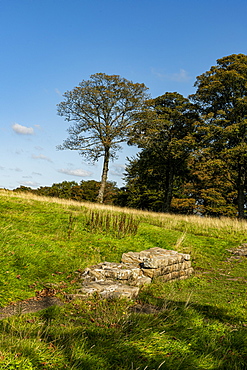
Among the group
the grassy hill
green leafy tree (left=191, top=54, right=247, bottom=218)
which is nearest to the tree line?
green leafy tree (left=191, top=54, right=247, bottom=218)

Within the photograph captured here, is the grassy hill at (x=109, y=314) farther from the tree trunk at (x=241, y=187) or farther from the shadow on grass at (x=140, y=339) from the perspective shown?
the tree trunk at (x=241, y=187)

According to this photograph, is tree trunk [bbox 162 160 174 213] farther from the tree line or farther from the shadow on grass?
the shadow on grass

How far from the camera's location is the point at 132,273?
7.70 metres

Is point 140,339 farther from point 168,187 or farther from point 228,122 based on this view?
point 168,187

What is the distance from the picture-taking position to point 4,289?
5.68m

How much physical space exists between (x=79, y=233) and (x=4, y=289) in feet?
18.2

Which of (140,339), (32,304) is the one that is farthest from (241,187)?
(140,339)

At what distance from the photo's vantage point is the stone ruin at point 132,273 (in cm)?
627

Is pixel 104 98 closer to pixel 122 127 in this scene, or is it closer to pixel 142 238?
pixel 122 127

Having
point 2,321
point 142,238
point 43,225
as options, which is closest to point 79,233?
point 43,225

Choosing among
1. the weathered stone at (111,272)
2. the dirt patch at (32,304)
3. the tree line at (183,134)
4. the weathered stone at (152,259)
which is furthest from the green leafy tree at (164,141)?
the dirt patch at (32,304)

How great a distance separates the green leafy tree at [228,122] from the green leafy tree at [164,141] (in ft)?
8.92

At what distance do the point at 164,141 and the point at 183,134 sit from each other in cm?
252

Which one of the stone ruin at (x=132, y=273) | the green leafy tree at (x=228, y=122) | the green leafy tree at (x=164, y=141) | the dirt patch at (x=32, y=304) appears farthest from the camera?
the green leafy tree at (x=164, y=141)
